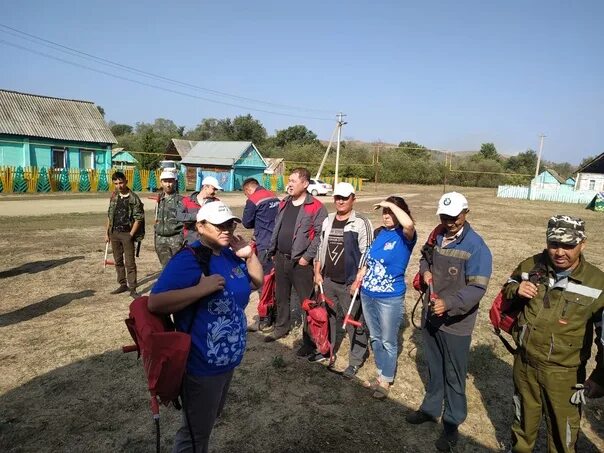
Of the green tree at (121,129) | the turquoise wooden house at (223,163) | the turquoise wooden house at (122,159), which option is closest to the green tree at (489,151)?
the turquoise wooden house at (223,163)

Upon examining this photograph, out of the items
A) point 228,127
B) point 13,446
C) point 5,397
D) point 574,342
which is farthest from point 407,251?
point 228,127

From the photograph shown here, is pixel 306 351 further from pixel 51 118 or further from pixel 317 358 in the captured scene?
pixel 51 118

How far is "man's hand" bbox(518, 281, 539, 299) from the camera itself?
108 inches

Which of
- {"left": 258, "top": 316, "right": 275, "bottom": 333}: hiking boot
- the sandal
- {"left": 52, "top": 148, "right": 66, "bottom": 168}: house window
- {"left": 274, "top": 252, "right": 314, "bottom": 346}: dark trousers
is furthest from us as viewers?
{"left": 52, "top": 148, "right": 66, "bottom": 168}: house window

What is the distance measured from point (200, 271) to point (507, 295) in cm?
217

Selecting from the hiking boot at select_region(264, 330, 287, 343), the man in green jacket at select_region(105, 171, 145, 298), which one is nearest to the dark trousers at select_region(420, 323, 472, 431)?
the hiking boot at select_region(264, 330, 287, 343)

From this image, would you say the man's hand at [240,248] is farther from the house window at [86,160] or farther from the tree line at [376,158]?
the tree line at [376,158]

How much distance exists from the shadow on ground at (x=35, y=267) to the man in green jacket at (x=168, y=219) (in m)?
3.74

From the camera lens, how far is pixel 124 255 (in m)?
6.81

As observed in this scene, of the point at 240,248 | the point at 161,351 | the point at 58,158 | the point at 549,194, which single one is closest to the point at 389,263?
the point at 240,248

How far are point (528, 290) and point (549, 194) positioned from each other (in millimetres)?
42405

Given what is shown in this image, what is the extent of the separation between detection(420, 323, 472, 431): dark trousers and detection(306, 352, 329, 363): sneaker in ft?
4.91

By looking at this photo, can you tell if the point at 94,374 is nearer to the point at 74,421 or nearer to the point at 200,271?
the point at 74,421

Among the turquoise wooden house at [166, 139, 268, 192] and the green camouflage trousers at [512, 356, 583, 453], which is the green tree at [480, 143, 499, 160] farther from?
the green camouflage trousers at [512, 356, 583, 453]
